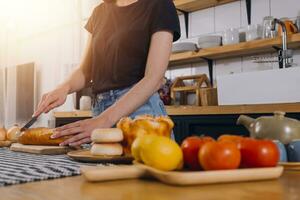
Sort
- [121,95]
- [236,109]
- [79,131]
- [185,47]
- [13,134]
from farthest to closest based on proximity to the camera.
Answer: [185,47]
[236,109]
[13,134]
[121,95]
[79,131]

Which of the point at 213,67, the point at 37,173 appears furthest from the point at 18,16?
the point at 37,173

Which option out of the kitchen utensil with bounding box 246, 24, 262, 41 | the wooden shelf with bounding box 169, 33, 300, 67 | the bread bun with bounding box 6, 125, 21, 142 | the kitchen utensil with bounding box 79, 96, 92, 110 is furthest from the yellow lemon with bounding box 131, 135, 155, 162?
the kitchen utensil with bounding box 79, 96, 92, 110

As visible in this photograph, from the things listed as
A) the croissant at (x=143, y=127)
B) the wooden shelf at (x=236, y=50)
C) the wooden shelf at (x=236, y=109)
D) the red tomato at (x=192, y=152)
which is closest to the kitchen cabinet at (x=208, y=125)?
the wooden shelf at (x=236, y=109)

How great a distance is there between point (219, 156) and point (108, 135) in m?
0.29

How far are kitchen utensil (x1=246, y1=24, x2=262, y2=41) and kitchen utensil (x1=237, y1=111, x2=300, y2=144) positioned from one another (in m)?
1.78

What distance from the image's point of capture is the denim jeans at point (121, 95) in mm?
1268

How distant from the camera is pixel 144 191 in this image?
0.56 m

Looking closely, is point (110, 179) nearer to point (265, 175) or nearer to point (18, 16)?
point (265, 175)

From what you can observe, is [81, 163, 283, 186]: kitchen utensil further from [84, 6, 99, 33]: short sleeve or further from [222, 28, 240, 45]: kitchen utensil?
[222, 28, 240, 45]: kitchen utensil

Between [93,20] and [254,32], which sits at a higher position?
[254,32]

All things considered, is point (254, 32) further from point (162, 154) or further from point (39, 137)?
point (162, 154)

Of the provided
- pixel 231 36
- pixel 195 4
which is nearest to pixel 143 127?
pixel 231 36

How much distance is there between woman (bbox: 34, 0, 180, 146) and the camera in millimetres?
1227

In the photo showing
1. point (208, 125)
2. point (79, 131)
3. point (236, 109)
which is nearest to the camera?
point (79, 131)
